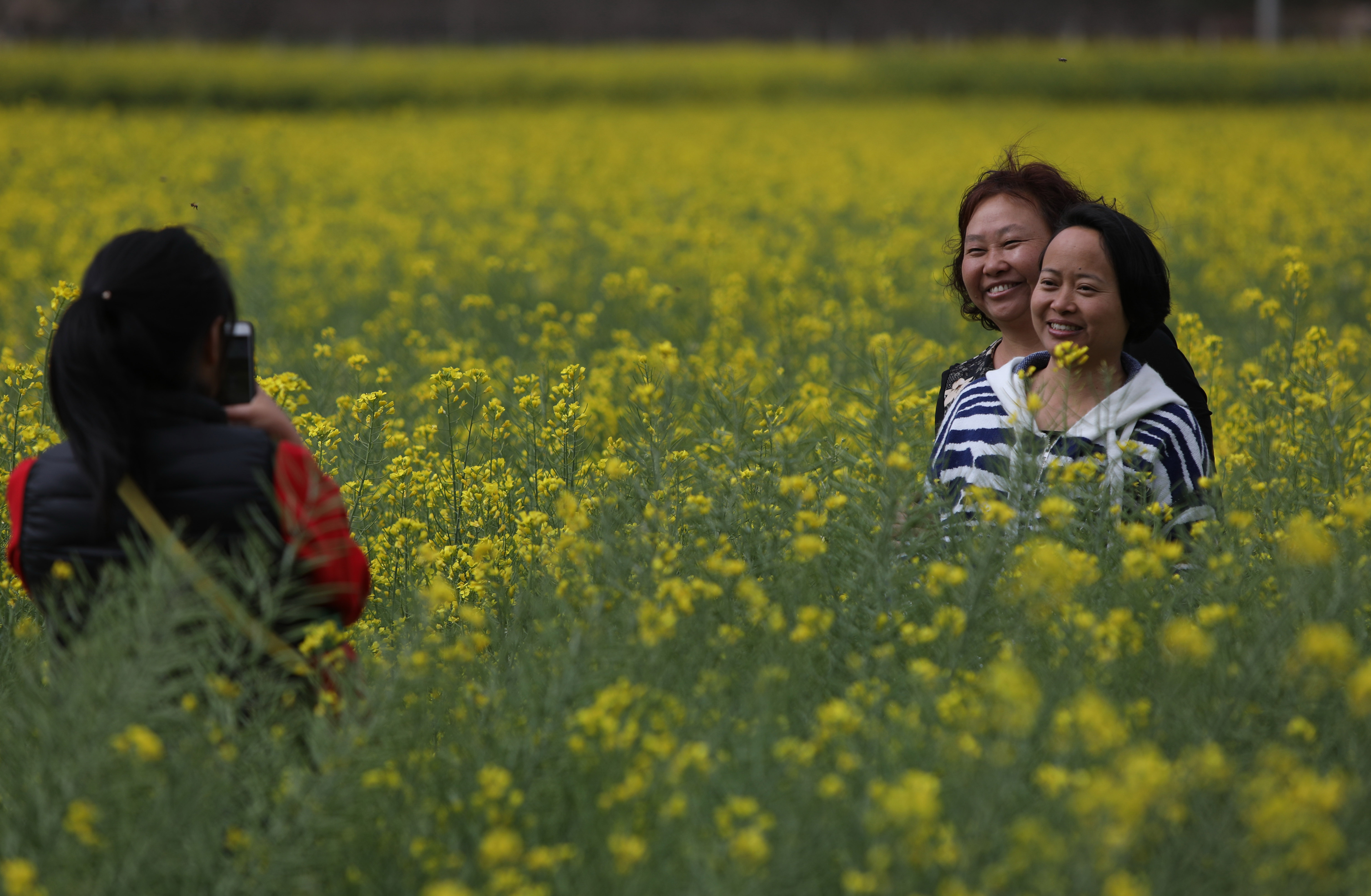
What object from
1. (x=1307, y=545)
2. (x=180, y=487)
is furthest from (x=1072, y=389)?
(x=180, y=487)

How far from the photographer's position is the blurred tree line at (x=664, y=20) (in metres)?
38.2

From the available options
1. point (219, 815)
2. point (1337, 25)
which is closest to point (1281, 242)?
point (219, 815)

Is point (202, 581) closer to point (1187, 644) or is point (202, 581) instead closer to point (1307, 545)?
point (1187, 644)

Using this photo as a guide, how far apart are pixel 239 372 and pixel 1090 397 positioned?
A: 2285 mm

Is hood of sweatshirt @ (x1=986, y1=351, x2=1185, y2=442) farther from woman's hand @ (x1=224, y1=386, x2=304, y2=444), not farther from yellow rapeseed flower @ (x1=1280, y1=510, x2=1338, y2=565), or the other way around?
woman's hand @ (x1=224, y1=386, x2=304, y2=444)

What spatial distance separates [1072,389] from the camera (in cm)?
353

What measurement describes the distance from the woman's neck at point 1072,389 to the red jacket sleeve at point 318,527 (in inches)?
75.2

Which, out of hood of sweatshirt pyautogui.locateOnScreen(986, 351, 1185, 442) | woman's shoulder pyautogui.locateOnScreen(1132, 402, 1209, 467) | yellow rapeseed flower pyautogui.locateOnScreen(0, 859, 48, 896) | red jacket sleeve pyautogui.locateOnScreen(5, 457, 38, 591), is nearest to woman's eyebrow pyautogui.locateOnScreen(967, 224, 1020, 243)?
hood of sweatshirt pyautogui.locateOnScreen(986, 351, 1185, 442)

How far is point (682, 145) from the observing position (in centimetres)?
1844

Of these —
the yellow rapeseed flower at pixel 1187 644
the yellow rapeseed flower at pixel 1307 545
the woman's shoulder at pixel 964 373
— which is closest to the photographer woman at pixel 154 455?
the yellow rapeseed flower at pixel 1187 644

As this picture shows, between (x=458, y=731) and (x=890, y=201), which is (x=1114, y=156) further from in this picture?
(x=458, y=731)

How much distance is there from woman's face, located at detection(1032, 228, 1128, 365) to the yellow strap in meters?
2.16

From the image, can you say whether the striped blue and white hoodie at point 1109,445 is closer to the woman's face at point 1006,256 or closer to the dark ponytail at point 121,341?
the woman's face at point 1006,256

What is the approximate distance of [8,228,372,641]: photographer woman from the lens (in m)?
2.38
